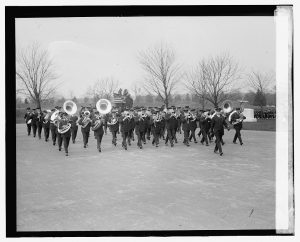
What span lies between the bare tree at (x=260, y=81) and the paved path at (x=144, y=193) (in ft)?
3.98

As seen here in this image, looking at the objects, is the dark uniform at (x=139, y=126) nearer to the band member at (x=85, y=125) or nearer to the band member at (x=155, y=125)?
the band member at (x=155, y=125)

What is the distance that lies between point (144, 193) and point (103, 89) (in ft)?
9.18

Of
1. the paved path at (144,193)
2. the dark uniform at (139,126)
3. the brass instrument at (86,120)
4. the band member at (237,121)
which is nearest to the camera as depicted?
the paved path at (144,193)

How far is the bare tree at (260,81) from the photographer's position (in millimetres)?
7000

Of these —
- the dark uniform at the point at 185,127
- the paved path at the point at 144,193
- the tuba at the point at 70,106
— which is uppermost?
the tuba at the point at 70,106

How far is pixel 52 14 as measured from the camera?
21.4ft

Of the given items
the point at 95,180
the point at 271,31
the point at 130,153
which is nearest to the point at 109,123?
the point at 130,153

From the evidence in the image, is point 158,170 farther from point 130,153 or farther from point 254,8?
point 254,8

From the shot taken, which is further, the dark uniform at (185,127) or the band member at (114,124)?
the dark uniform at (185,127)

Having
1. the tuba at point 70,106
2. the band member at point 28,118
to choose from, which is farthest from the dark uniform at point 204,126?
the band member at point 28,118

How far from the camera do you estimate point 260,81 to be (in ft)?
24.5

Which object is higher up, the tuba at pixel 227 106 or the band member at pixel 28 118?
the tuba at pixel 227 106

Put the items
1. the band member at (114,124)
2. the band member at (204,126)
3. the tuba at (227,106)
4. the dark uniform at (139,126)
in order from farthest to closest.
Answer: the dark uniform at (139,126) < the band member at (204,126) < the band member at (114,124) < the tuba at (227,106)

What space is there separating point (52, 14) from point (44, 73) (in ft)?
4.45
